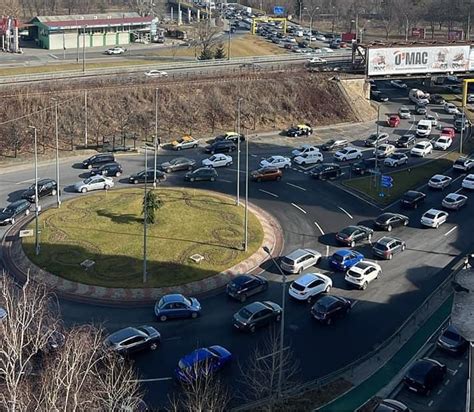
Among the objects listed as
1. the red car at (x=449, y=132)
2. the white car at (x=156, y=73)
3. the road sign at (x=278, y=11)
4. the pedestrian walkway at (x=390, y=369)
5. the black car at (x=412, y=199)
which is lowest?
the pedestrian walkway at (x=390, y=369)

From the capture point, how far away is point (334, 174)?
2448 inches

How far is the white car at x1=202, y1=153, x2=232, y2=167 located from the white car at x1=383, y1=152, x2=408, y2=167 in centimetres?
1510

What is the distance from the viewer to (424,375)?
32.4 metres

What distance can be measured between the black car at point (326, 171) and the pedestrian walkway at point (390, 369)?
22.5 meters

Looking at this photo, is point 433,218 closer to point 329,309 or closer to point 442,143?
point 329,309

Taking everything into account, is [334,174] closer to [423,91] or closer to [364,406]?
[364,406]

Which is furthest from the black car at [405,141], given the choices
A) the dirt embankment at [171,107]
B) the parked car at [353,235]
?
the parked car at [353,235]

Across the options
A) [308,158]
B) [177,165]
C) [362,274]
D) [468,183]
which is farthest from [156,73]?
[362,274]

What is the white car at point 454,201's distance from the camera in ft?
181

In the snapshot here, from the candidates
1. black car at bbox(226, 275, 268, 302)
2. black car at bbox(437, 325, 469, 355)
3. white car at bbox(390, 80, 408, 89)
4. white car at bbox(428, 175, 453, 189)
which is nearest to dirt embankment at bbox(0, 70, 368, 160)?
white car at bbox(390, 80, 408, 89)

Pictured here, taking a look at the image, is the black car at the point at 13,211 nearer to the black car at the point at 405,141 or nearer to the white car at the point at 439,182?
the white car at the point at 439,182

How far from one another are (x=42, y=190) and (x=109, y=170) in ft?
24.1

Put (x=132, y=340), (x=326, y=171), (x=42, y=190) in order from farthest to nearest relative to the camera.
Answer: (x=326, y=171) < (x=42, y=190) < (x=132, y=340)

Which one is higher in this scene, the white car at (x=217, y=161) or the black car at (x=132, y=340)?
the white car at (x=217, y=161)
